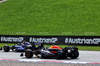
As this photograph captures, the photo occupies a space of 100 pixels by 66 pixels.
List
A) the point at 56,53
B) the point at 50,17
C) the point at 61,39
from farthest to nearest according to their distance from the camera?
1. the point at 50,17
2. the point at 61,39
3. the point at 56,53

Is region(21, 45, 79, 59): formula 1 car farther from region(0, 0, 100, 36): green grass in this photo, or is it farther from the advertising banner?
region(0, 0, 100, 36): green grass

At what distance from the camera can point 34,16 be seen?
3625cm

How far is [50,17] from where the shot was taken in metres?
35.3

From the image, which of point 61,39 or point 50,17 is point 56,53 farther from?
point 50,17

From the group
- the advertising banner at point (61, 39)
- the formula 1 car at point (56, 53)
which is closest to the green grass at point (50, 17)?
the advertising banner at point (61, 39)

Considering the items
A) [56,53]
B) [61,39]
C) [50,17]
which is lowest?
[56,53]

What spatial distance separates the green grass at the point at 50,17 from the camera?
1185 inches

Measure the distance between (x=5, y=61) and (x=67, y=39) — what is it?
13.4 m

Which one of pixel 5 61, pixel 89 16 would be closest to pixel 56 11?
pixel 89 16

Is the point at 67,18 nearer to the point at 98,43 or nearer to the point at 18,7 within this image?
the point at 18,7

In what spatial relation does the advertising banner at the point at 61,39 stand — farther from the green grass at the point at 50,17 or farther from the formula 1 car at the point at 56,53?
the formula 1 car at the point at 56,53

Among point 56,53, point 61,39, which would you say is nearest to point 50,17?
point 61,39

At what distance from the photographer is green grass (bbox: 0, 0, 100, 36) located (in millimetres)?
30094

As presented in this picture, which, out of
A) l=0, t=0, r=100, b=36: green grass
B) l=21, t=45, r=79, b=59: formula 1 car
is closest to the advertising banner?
l=0, t=0, r=100, b=36: green grass
